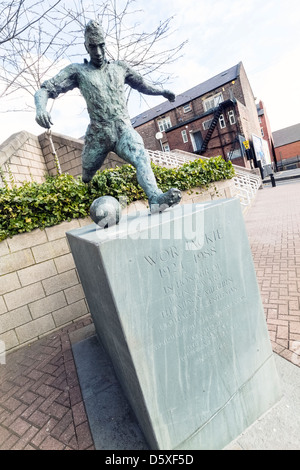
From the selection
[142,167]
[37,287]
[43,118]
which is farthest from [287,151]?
[43,118]

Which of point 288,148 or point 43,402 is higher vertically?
point 288,148

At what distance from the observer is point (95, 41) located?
2447 mm

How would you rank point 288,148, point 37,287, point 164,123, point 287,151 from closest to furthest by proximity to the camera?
point 37,287
point 164,123
point 288,148
point 287,151

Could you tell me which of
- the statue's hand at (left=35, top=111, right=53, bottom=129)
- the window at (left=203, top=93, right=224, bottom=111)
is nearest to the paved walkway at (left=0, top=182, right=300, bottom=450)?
the statue's hand at (left=35, top=111, right=53, bottom=129)

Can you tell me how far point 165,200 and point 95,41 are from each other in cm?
181

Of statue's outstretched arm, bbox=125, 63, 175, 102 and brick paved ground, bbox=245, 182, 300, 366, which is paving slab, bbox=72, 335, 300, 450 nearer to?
brick paved ground, bbox=245, 182, 300, 366

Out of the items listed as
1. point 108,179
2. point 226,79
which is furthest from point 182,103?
point 108,179

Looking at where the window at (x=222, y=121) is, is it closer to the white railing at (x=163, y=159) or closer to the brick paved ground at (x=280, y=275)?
the white railing at (x=163, y=159)

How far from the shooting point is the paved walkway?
209 centimetres

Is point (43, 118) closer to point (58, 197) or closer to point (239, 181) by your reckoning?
point (58, 197)

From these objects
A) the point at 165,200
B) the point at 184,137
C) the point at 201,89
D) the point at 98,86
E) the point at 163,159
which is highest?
the point at 201,89

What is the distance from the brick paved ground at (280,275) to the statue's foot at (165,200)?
6.01 feet

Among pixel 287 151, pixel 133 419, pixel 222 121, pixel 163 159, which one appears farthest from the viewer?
pixel 287 151
